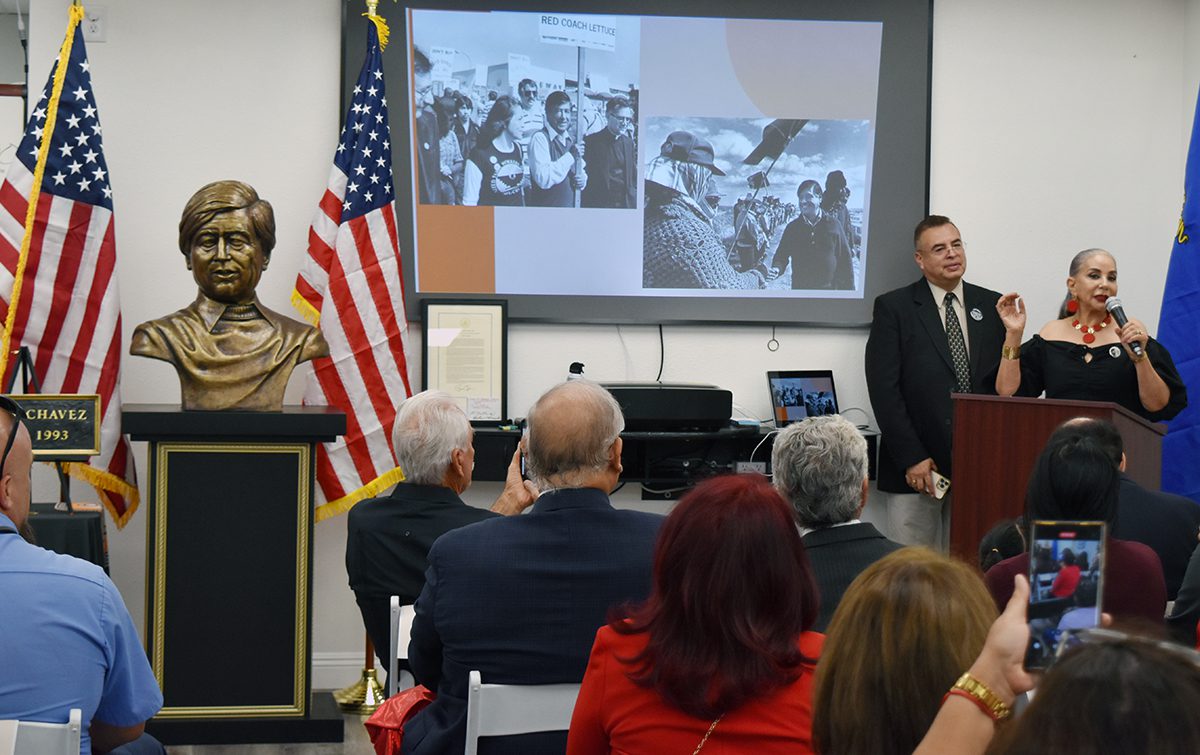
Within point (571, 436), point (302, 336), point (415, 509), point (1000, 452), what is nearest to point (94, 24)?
point (302, 336)

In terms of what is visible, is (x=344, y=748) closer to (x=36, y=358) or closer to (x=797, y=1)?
(x=36, y=358)

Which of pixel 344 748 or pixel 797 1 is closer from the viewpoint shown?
pixel 344 748

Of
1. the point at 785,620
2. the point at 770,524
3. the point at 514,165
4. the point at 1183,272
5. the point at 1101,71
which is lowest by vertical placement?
the point at 785,620

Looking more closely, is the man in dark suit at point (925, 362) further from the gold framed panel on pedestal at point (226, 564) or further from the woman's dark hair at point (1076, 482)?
the woman's dark hair at point (1076, 482)

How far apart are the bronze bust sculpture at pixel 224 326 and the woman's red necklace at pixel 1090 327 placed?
9.02 ft

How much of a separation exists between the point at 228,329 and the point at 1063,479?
2932mm

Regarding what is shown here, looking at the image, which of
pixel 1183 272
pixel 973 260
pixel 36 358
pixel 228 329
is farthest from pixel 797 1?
pixel 36 358

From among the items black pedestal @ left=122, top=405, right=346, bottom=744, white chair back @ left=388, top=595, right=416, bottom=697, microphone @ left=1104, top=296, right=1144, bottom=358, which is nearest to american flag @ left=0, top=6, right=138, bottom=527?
black pedestal @ left=122, top=405, right=346, bottom=744

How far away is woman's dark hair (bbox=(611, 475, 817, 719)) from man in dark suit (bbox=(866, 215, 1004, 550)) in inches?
147

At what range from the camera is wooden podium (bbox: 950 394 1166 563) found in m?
4.12

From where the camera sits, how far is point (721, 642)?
6.05 ft

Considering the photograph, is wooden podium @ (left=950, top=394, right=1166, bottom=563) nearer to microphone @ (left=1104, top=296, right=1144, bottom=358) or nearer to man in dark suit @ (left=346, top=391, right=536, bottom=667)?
microphone @ (left=1104, top=296, right=1144, bottom=358)

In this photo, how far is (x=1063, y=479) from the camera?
9.22ft

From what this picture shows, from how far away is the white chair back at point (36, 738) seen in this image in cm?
198
